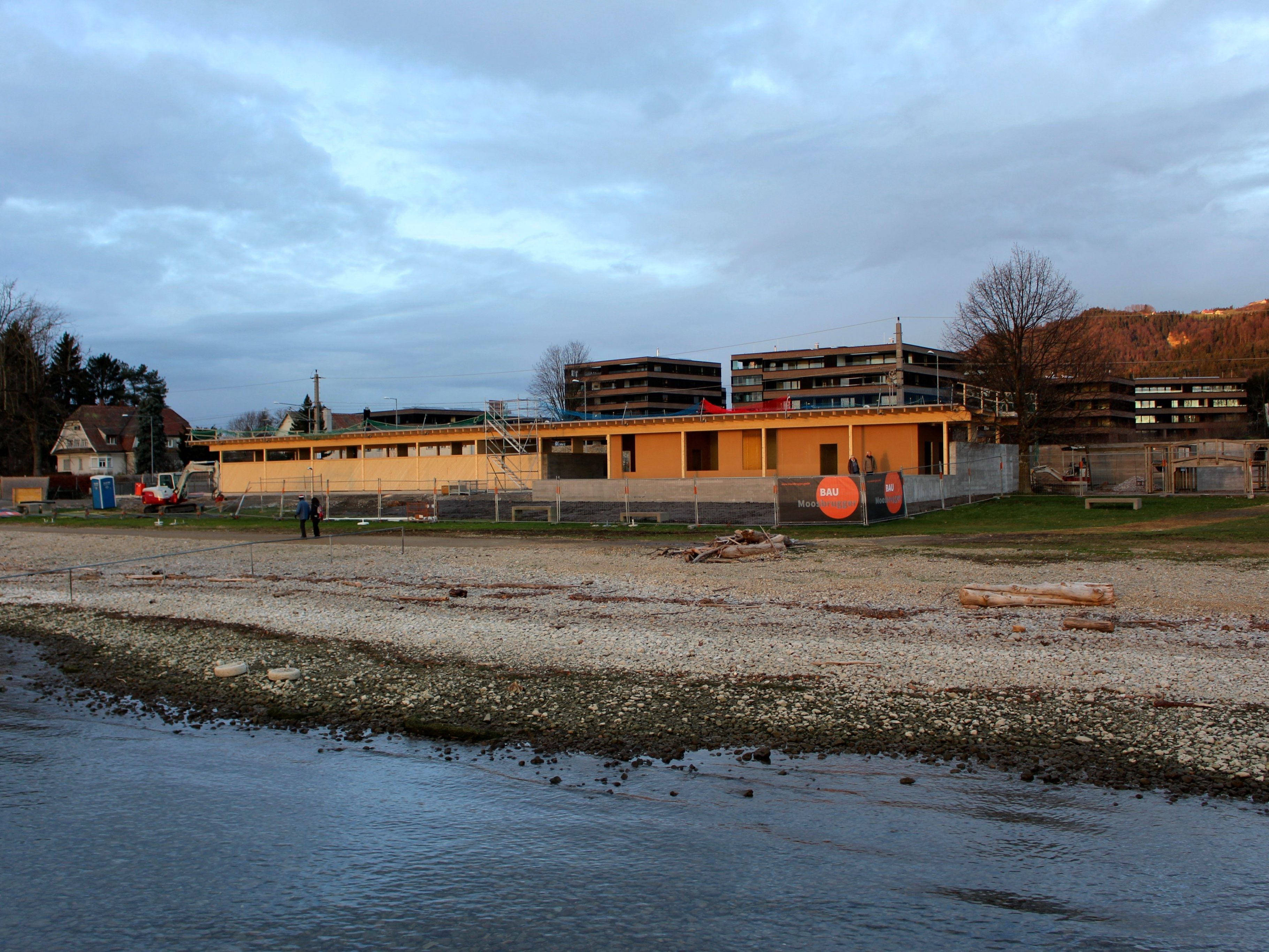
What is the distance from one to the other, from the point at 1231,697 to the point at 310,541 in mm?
27289

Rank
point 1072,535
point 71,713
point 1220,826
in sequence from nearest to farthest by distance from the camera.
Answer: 1. point 1220,826
2. point 71,713
3. point 1072,535

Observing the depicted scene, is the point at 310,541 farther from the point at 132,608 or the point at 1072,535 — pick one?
the point at 1072,535

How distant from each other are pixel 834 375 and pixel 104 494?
277 ft

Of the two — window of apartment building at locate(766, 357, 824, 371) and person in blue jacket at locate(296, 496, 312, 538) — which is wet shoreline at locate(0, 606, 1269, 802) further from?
window of apartment building at locate(766, 357, 824, 371)

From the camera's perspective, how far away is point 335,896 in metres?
6.26

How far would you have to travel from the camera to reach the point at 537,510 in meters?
35.9

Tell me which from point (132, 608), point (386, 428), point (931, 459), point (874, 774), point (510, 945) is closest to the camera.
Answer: point (510, 945)

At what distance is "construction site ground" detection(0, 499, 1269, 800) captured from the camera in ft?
29.0

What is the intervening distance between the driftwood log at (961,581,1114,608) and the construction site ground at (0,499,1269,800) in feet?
0.59

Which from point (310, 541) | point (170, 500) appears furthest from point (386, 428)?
point (310, 541)

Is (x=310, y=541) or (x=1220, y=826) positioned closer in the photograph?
(x=1220, y=826)

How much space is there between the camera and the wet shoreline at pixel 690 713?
8.23 metres

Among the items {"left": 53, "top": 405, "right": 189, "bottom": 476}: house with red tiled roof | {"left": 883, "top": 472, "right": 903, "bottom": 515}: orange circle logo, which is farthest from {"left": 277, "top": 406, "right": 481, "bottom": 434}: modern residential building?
{"left": 883, "top": 472, "right": 903, "bottom": 515}: orange circle logo

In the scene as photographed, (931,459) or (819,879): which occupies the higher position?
(931,459)
